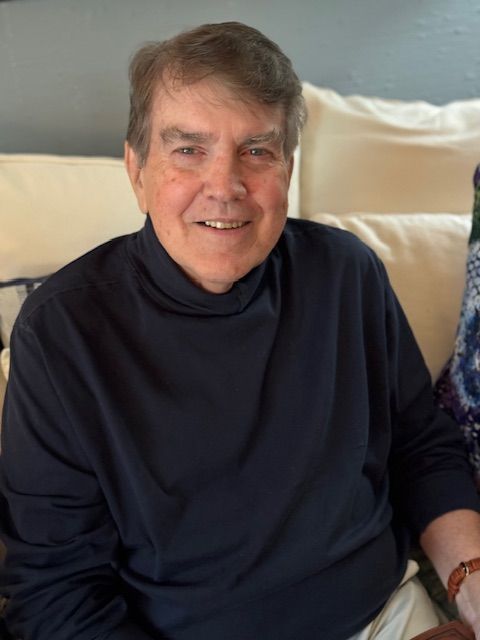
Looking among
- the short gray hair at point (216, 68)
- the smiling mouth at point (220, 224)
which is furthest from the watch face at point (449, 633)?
the short gray hair at point (216, 68)

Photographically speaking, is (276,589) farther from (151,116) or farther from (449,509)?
(151,116)

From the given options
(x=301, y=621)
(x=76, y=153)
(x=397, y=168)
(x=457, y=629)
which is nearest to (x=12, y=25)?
(x=76, y=153)

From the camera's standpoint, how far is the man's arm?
1.06m

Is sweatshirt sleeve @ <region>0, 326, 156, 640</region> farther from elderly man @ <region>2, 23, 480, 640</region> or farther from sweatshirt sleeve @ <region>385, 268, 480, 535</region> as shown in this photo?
sweatshirt sleeve @ <region>385, 268, 480, 535</region>

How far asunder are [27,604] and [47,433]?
25cm

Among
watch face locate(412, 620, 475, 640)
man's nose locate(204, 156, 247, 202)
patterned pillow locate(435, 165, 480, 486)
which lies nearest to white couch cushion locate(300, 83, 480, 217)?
patterned pillow locate(435, 165, 480, 486)

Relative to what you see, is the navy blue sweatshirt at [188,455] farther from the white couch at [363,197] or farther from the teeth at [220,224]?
the white couch at [363,197]

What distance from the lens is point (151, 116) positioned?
949 millimetres

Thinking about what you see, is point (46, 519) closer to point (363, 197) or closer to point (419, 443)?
point (419, 443)

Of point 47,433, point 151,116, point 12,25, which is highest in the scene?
point 12,25

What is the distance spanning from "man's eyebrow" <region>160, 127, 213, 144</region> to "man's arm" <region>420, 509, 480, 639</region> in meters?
0.74

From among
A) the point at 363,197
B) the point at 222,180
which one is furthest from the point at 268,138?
the point at 363,197

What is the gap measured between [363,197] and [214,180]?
2.39ft

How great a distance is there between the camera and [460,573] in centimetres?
106
